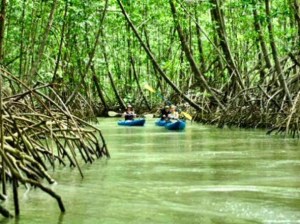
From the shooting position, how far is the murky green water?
4.26 m

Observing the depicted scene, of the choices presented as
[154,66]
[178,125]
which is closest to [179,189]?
[178,125]

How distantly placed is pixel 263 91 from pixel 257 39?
1.36 meters

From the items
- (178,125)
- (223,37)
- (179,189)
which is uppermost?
(223,37)

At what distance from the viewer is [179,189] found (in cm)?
536

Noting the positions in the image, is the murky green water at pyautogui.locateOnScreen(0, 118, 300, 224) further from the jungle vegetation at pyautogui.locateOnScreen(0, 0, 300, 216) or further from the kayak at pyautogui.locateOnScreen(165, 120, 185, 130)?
the kayak at pyautogui.locateOnScreen(165, 120, 185, 130)

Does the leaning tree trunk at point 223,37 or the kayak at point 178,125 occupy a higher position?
the leaning tree trunk at point 223,37

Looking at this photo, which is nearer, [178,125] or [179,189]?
[179,189]

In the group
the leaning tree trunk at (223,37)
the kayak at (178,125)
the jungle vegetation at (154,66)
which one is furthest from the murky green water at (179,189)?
the leaning tree trunk at (223,37)

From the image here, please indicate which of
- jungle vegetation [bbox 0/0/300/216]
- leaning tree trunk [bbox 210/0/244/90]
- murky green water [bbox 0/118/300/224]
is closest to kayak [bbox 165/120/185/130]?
jungle vegetation [bbox 0/0/300/216]

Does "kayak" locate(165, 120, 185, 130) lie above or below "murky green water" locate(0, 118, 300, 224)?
below

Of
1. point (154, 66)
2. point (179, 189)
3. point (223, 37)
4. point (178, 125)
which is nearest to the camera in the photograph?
point (179, 189)

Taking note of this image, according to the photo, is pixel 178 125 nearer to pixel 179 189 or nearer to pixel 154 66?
pixel 154 66

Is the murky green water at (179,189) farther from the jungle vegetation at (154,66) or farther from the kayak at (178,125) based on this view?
the kayak at (178,125)

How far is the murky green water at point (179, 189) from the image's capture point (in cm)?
426
